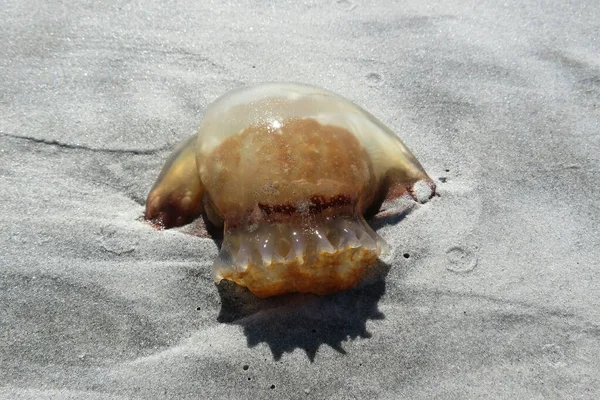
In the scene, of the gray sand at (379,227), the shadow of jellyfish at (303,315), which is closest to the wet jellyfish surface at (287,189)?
the shadow of jellyfish at (303,315)

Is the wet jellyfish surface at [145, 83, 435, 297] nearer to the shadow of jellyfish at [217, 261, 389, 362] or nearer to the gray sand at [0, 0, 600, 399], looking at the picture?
the shadow of jellyfish at [217, 261, 389, 362]

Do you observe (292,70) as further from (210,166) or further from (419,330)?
(419,330)

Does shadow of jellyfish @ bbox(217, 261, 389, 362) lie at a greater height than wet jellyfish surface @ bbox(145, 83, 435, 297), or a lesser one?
lesser

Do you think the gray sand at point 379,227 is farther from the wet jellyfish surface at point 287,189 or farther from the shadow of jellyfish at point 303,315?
the wet jellyfish surface at point 287,189

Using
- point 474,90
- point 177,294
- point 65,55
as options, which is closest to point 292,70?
point 474,90

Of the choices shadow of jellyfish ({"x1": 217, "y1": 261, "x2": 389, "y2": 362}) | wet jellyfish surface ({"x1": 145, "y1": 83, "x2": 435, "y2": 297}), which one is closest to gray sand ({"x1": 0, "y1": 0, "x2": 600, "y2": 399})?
shadow of jellyfish ({"x1": 217, "y1": 261, "x2": 389, "y2": 362})
